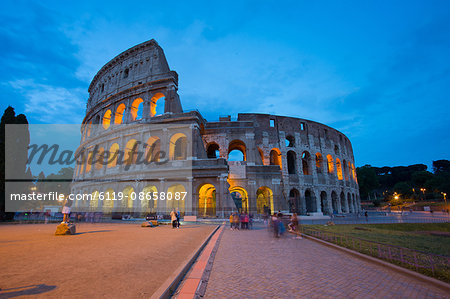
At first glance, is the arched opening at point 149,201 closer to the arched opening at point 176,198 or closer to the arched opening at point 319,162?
the arched opening at point 176,198

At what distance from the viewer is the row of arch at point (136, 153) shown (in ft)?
85.5

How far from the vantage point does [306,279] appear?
4.55 metres

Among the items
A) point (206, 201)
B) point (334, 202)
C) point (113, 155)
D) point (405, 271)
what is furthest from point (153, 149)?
point (334, 202)

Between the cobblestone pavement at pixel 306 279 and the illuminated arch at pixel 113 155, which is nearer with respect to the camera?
the cobblestone pavement at pixel 306 279

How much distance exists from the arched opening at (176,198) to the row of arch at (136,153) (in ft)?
12.4

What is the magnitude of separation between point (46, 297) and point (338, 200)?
3836 cm

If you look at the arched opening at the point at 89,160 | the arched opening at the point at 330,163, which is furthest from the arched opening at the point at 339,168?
the arched opening at the point at 89,160

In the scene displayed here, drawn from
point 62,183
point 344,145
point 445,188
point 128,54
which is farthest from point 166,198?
point 445,188

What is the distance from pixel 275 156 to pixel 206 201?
1302 cm

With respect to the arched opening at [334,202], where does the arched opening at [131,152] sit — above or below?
above

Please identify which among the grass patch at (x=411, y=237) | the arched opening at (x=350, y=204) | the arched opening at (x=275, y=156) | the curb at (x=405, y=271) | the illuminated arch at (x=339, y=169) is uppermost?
the arched opening at (x=275, y=156)

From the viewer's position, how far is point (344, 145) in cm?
3997

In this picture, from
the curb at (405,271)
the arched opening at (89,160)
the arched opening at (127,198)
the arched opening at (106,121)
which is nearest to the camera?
the curb at (405,271)

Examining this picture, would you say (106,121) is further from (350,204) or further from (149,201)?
(350,204)
